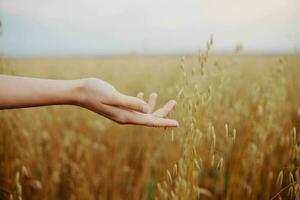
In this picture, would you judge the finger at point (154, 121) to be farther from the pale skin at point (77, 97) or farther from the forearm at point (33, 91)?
the forearm at point (33, 91)

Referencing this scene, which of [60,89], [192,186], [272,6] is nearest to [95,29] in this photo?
[272,6]

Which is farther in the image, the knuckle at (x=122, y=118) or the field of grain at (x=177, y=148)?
the field of grain at (x=177, y=148)

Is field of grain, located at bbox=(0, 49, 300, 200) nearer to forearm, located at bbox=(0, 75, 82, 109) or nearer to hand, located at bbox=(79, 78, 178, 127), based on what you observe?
hand, located at bbox=(79, 78, 178, 127)

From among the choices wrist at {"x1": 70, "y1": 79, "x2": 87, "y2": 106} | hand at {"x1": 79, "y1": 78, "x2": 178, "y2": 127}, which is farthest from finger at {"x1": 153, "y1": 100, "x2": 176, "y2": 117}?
wrist at {"x1": 70, "y1": 79, "x2": 87, "y2": 106}

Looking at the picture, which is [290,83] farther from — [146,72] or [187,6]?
[146,72]

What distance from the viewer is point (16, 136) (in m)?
1.37

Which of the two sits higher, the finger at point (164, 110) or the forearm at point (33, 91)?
the forearm at point (33, 91)

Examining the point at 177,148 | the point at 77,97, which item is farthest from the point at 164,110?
the point at 177,148

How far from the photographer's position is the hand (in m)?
0.78

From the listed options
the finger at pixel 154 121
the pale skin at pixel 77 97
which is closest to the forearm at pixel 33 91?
the pale skin at pixel 77 97

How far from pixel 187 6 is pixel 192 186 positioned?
0.77 m

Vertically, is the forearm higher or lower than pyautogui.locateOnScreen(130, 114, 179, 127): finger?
higher

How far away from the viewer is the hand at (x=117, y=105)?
78 centimetres

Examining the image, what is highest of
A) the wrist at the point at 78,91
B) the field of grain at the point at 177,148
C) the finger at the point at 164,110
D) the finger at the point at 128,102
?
the wrist at the point at 78,91
